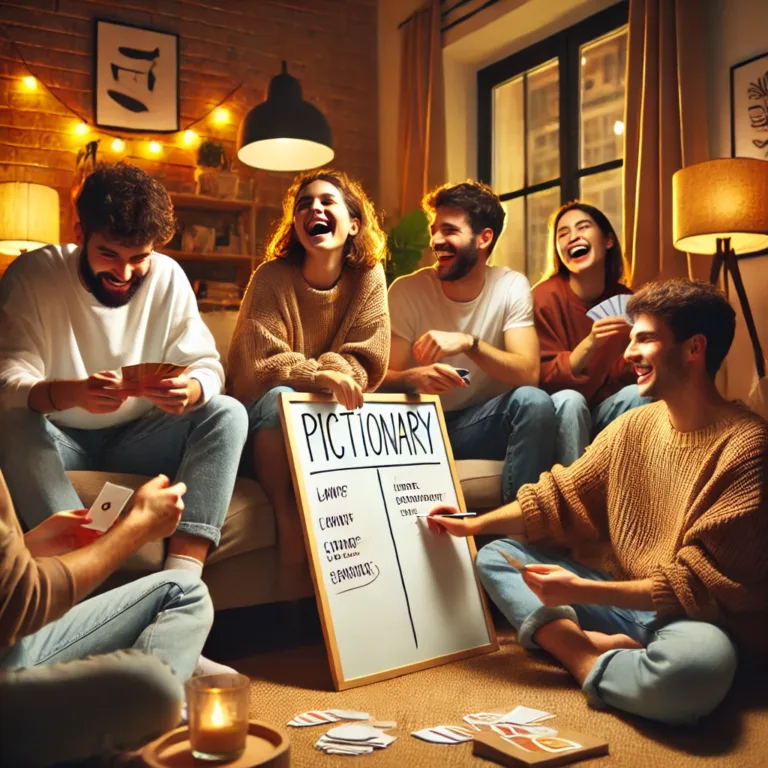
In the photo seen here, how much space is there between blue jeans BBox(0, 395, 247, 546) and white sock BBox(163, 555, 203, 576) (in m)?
0.06

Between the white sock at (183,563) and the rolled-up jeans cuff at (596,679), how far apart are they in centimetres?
89

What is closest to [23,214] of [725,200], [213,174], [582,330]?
[213,174]

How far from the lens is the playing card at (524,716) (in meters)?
1.76

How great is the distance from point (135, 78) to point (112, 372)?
377 cm

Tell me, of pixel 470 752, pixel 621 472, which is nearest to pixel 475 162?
pixel 621 472

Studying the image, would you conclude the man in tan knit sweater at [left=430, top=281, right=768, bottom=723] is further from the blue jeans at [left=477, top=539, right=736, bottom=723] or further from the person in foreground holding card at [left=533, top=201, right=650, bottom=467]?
the person in foreground holding card at [left=533, top=201, right=650, bottom=467]

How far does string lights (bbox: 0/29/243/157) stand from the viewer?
491 centimetres

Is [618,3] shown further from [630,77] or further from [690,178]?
[690,178]

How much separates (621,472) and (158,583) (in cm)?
113

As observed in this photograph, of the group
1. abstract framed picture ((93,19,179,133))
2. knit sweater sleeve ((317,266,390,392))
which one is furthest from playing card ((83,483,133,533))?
abstract framed picture ((93,19,179,133))

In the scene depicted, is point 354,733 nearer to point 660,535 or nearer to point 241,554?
point 241,554

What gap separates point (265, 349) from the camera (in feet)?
7.75

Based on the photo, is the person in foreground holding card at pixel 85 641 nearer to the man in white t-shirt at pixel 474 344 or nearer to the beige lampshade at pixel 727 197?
the man in white t-shirt at pixel 474 344

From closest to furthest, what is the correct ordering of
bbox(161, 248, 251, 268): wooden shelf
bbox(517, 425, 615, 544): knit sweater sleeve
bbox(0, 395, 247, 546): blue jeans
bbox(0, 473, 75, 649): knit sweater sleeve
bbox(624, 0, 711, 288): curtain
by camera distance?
1. bbox(0, 473, 75, 649): knit sweater sleeve
2. bbox(0, 395, 247, 546): blue jeans
3. bbox(517, 425, 615, 544): knit sweater sleeve
4. bbox(624, 0, 711, 288): curtain
5. bbox(161, 248, 251, 268): wooden shelf
